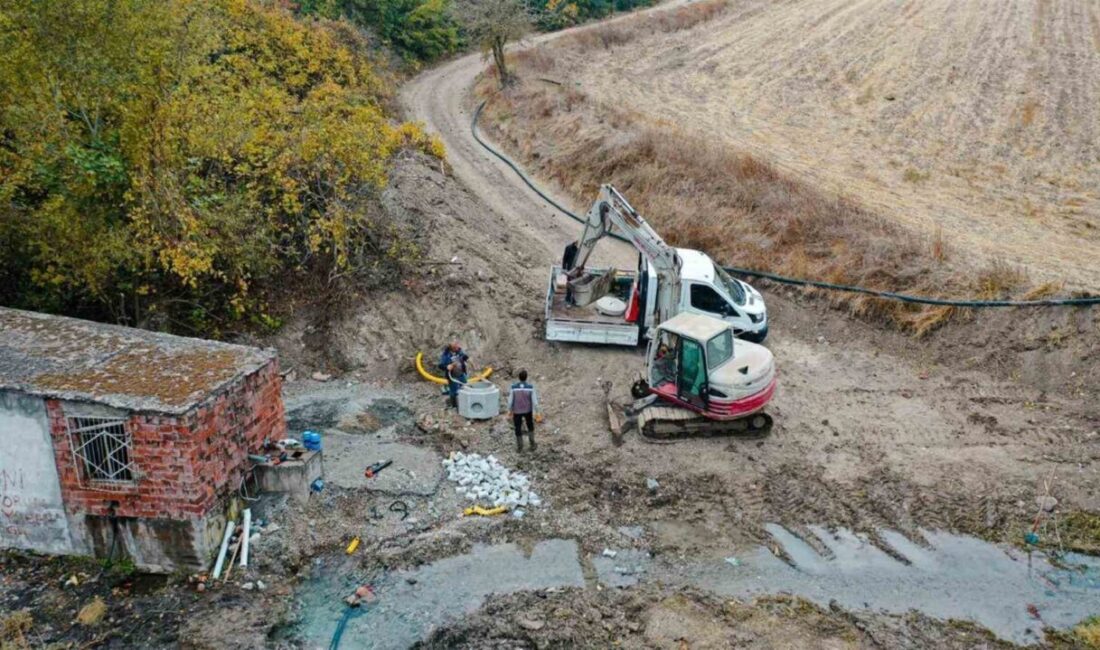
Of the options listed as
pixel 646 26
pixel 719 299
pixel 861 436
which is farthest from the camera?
pixel 646 26

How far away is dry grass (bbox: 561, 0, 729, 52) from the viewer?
43.0 m

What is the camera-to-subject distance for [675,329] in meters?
14.4

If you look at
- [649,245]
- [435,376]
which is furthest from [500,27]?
[435,376]

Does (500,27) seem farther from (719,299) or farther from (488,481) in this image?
(488,481)

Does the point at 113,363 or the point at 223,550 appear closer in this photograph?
the point at 223,550

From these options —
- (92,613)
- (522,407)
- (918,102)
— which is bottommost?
(92,613)

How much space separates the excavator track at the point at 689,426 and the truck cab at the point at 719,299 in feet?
8.73

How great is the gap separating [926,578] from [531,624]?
581 cm

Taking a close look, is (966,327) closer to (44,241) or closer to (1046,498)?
(1046,498)

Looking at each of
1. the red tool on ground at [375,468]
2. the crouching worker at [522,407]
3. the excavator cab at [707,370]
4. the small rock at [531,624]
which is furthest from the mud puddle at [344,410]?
the small rock at [531,624]

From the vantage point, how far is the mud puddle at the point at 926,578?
1098 centimetres

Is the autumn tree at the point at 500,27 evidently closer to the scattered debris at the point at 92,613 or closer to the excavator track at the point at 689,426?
the excavator track at the point at 689,426

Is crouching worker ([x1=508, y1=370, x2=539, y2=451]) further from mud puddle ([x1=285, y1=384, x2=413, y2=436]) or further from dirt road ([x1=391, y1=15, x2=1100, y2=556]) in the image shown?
mud puddle ([x1=285, y1=384, x2=413, y2=436])

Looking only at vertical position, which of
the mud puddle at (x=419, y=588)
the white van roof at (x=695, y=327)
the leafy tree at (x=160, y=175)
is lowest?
the mud puddle at (x=419, y=588)
